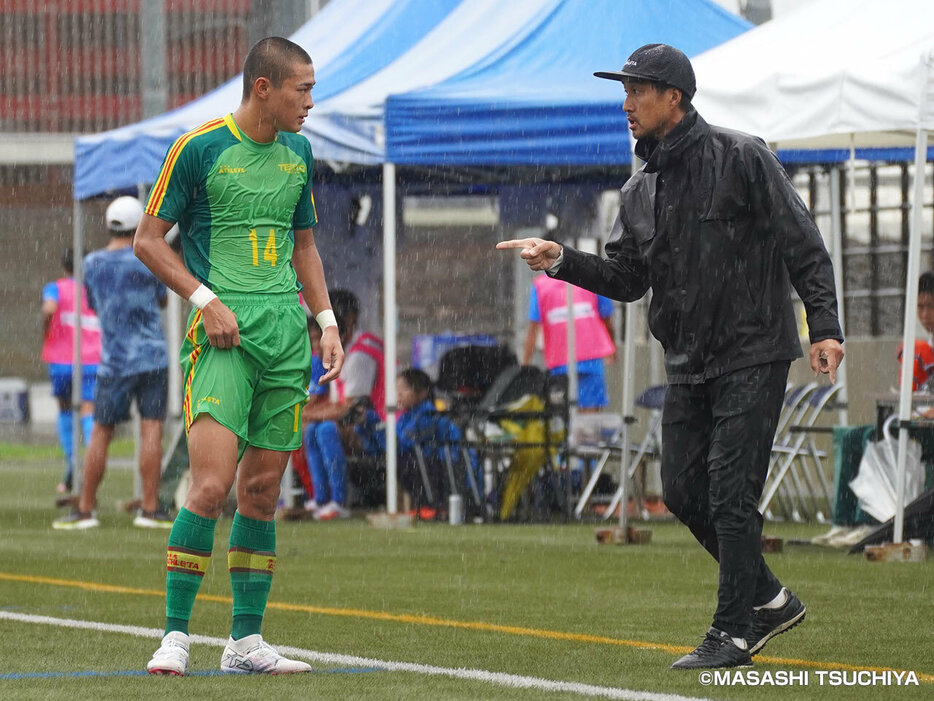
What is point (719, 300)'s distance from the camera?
6.13m

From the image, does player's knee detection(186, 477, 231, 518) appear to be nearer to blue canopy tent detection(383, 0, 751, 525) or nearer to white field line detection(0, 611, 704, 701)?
white field line detection(0, 611, 704, 701)

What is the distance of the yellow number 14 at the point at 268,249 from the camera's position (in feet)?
20.1

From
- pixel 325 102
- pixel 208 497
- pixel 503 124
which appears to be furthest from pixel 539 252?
pixel 325 102

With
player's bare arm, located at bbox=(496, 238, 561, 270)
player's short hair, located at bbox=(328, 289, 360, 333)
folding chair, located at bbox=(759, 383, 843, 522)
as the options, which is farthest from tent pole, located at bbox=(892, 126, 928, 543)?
player's short hair, located at bbox=(328, 289, 360, 333)

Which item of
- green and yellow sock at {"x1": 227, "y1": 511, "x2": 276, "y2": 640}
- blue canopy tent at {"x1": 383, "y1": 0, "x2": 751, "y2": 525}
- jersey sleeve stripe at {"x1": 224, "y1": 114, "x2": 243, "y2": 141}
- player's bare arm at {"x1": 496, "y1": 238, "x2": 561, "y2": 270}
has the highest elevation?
blue canopy tent at {"x1": 383, "y1": 0, "x2": 751, "y2": 525}

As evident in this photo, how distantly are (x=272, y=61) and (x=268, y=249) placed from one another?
0.56 m

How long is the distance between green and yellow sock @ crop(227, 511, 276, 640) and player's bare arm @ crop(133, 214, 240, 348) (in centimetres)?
60

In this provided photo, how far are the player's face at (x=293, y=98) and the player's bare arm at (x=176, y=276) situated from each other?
0.46 metres

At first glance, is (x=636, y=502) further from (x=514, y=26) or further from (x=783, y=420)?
(x=514, y=26)

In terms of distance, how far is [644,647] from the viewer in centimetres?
669

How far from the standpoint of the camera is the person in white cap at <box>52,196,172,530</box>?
13.0m

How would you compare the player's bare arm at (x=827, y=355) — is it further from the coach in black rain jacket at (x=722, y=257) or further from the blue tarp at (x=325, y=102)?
the blue tarp at (x=325, y=102)

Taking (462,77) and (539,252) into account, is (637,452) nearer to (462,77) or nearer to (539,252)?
(462,77)

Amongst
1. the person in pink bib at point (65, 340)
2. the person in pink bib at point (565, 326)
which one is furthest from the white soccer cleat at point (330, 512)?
the person in pink bib at point (65, 340)
